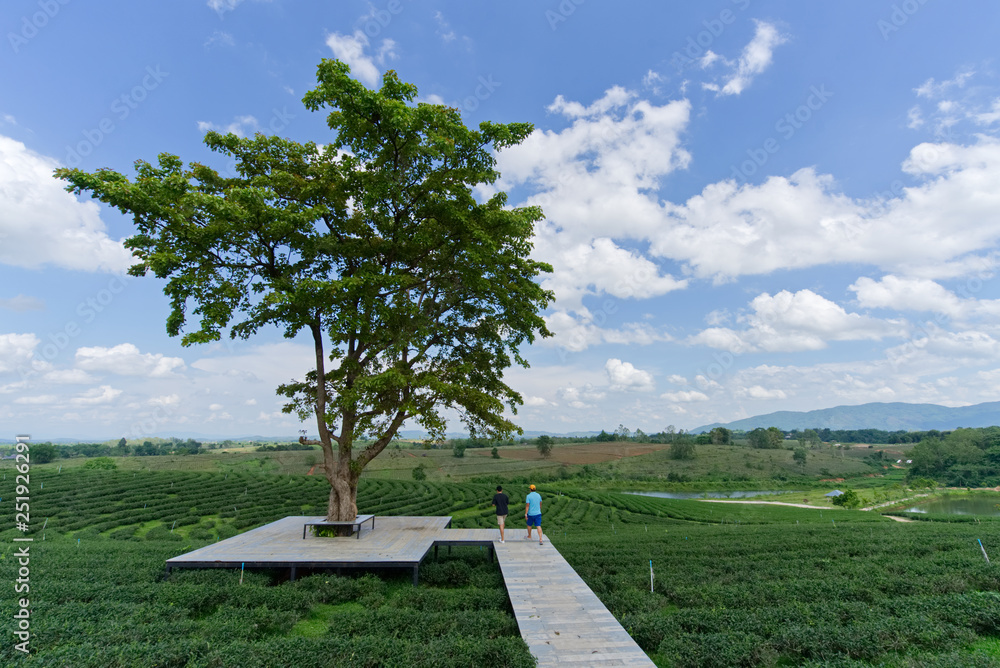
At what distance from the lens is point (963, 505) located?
167 feet

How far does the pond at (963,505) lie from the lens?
4566 cm

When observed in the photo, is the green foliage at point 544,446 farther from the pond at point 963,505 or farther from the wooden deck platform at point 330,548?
the wooden deck platform at point 330,548

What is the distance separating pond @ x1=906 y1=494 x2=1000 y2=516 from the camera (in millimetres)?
45656

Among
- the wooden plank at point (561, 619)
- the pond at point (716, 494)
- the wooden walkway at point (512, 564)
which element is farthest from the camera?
the pond at point (716, 494)

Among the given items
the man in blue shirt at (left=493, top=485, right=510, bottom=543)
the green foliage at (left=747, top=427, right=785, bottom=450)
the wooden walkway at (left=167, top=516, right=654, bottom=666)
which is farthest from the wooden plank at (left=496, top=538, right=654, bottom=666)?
the green foliage at (left=747, top=427, right=785, bottom=450)

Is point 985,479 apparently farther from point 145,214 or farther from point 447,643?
point 145,214

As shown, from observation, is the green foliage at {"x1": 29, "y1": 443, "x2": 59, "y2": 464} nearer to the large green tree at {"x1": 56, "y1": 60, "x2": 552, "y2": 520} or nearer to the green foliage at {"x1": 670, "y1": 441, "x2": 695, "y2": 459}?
the large green tree at {"x1": 56, "y1": 60, "x2": 552, "y2": 520}

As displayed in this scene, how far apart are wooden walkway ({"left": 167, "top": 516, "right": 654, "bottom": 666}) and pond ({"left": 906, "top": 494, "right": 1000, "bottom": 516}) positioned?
2029 inches

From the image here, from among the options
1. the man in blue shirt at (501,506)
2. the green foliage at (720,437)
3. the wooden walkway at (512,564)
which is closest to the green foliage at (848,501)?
the wooden walkway at (512,564)

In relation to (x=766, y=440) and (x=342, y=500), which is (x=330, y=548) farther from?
(x=766, y=440)

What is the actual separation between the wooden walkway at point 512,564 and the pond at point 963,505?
51526mm

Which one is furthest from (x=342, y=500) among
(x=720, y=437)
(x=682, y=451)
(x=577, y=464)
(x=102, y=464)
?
(x=720, y=437)

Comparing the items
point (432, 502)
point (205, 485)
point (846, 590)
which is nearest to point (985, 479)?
point (432, 502)

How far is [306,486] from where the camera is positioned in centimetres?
3616
